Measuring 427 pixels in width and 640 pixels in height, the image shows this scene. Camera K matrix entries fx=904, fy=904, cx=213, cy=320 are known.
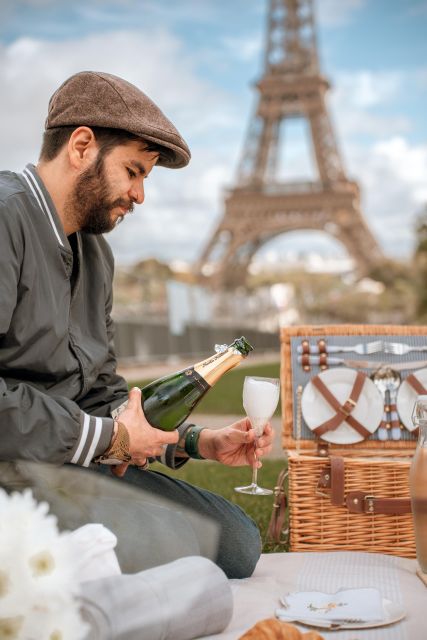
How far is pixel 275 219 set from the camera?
103ft

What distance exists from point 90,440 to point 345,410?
126cm

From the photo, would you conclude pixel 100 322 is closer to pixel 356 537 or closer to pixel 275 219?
pixel 356 537

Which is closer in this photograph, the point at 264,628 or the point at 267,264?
the point at 264,628

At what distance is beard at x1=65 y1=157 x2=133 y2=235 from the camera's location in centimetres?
197

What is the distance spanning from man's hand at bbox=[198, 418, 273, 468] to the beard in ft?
1.97

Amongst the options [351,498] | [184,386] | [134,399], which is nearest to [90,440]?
[134,399]

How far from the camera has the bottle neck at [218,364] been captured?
6.72 ft

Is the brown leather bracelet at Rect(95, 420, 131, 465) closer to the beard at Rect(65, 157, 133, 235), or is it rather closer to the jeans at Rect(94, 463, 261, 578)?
the jeans at Rect(94, 463, 261, 578)

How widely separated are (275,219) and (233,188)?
184cm

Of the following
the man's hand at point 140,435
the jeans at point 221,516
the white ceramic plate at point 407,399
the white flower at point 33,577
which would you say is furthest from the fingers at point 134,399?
the white ceramic plate at point 407,399

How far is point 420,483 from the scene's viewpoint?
87.0 inches

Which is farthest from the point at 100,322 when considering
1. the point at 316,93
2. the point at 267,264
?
the point at 267,264

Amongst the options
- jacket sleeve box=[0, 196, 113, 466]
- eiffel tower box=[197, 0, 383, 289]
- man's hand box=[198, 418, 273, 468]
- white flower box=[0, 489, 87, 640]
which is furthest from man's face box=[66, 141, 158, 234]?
eiffel tower box=[197, 0, 383, 289]

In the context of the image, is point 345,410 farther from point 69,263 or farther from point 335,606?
point 69,263
